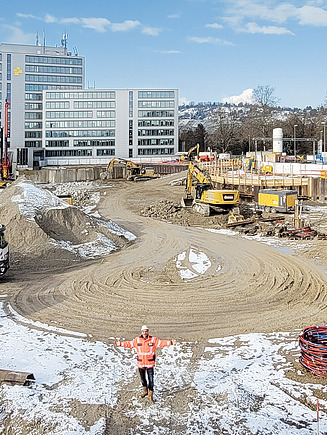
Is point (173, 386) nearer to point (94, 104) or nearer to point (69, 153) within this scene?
point (69, 153)

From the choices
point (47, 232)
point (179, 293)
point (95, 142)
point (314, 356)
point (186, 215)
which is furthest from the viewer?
point (95, 142)

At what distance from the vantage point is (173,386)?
30.6ft

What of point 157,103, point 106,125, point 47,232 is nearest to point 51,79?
point 106,125

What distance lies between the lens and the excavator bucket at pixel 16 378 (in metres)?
9.04

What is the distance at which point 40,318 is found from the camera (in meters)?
13.7

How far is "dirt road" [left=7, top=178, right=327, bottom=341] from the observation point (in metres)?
13.3

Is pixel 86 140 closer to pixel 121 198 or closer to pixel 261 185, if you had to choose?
pixel 121 198

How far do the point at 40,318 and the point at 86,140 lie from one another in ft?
257

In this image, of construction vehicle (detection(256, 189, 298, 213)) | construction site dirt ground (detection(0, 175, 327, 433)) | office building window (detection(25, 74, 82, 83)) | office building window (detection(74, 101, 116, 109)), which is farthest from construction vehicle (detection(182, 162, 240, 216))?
office building window (detection(25, 74, 82, 83))

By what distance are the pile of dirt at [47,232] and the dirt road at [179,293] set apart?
1183mm

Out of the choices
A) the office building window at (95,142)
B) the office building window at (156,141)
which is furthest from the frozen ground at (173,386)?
the office building window at (156,141)

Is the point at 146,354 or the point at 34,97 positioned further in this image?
the point at 34,97

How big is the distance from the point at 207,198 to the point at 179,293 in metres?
17.8

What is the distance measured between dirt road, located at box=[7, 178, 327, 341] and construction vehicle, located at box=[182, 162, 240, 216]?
780 centimetres
